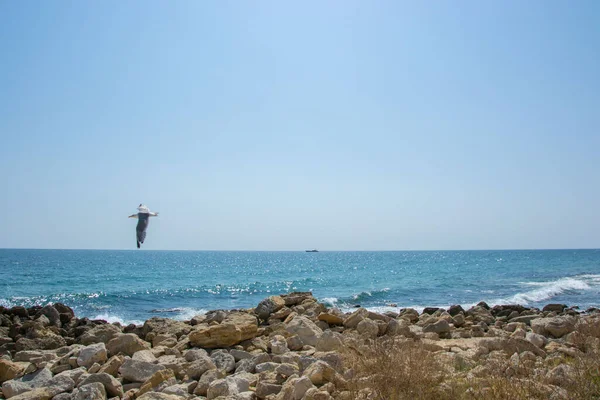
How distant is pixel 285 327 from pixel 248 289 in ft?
104

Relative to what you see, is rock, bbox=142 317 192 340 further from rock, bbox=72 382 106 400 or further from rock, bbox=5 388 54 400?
rock, bbox=72 382 106 400

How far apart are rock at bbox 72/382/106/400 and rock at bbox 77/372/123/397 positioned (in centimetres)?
22

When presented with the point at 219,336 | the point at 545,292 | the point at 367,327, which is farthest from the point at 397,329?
the point at 545,292

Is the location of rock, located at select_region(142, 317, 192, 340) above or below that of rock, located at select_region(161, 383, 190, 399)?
below

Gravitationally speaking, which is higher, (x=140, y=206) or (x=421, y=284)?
(x=140, y=206)

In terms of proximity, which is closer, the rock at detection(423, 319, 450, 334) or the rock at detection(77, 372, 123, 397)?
the rock at detection(77, 372, 123, 397)

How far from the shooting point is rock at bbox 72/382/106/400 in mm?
6844

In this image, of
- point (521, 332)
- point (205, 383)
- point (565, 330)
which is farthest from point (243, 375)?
point (565, 330)

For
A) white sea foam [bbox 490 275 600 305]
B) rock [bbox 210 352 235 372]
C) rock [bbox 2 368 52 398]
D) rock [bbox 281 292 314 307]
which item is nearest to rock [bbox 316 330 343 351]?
rock [bbox 210 352 235 372]

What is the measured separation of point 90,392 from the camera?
22.5 feet

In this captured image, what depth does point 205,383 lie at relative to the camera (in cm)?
714

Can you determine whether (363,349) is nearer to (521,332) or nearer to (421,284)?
(521,332)

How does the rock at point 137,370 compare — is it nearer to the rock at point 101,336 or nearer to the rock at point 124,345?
the rock at point 124,345

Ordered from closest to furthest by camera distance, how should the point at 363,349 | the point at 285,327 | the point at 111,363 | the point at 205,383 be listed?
the point at 363,349 → the point at 205,383 → the point at 111,363 → the point at 285,327
